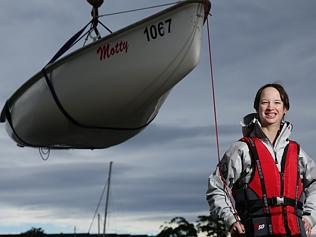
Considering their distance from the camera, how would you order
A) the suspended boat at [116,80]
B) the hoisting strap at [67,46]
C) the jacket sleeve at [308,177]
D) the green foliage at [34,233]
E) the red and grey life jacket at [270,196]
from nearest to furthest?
the red and grey life jacket at [270,196]
the jacket sleeve at [308,177]
the suspended boat at [116,80]
the hoisting strap at [67,46]
the green foliage at [34,233]

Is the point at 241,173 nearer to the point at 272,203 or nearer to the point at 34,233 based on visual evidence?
the point at 272,203

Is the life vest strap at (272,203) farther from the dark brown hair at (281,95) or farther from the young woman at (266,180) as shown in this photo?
the dark brown hair at (281,95)

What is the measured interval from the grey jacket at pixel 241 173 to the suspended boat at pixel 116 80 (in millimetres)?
2478

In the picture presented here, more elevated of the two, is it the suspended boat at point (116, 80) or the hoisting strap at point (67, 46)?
the hoisting strap at point (67, 46)

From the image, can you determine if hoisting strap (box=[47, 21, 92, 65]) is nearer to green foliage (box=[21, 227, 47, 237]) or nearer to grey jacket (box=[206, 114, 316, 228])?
grey jacket (box=[206, 114, 316, 228])

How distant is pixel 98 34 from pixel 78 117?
135 cm

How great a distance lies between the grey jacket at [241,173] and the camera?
311cm

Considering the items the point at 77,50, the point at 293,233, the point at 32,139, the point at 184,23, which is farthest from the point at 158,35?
the point at 293,233

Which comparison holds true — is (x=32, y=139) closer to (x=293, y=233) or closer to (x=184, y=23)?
(x=184, y=23)

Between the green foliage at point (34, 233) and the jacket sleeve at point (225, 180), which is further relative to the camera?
the green foliage at point (34, 233)

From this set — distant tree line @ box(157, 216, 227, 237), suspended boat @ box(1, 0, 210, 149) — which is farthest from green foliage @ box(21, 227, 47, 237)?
suspended boat @ box(1, 0, 210, 149)

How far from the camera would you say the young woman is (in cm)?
304

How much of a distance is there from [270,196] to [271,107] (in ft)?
1.58

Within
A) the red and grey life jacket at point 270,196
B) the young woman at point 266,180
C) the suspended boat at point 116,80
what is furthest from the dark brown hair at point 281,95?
the suspended boat at point 116,80
